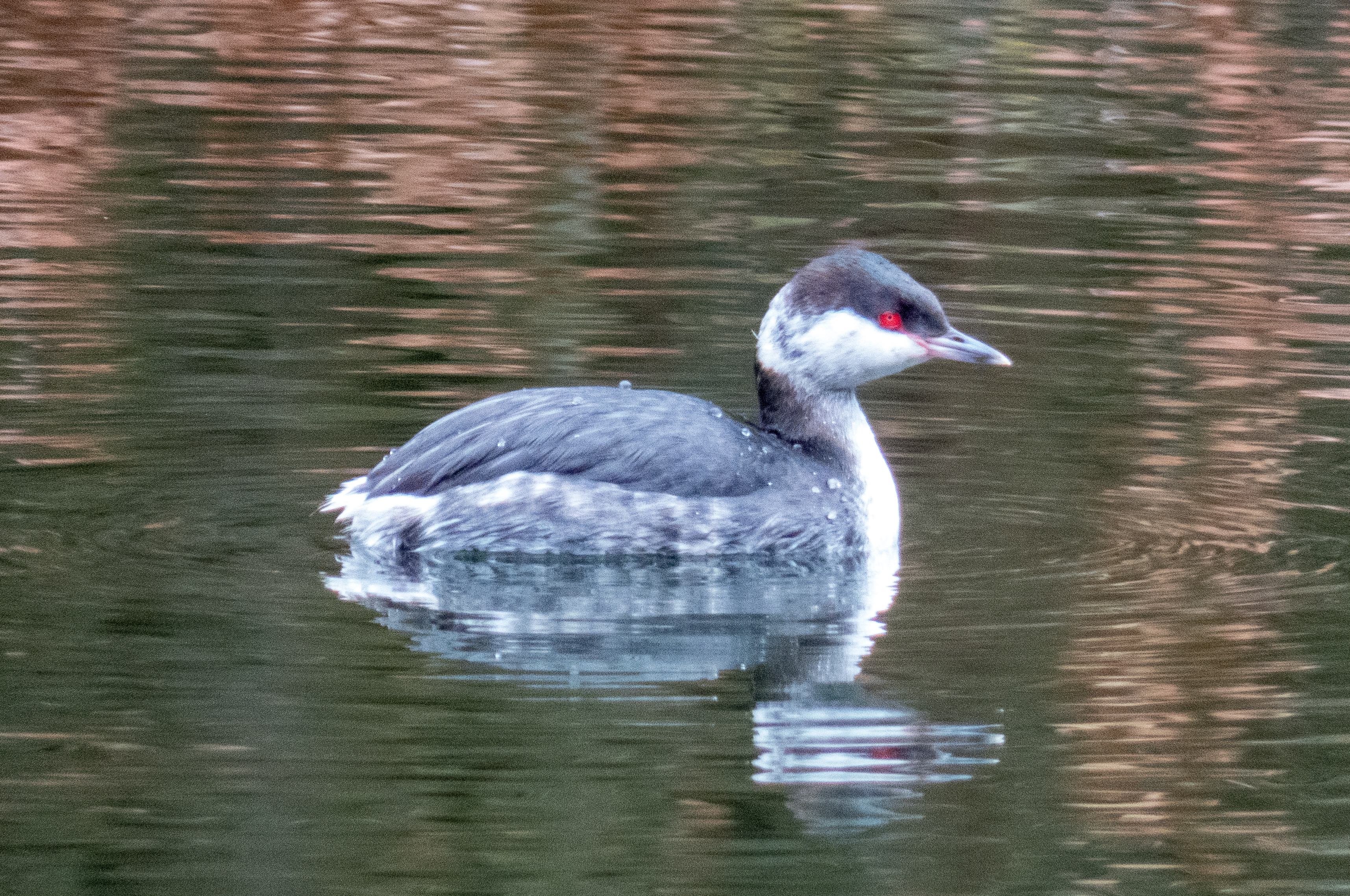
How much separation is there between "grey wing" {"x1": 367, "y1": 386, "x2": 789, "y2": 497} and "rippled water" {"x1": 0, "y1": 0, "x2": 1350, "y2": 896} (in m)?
0.29

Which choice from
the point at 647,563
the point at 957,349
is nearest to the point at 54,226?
the point at 647,563

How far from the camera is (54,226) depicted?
482 inches

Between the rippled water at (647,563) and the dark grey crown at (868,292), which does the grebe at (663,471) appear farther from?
the rippled water at (647,563)

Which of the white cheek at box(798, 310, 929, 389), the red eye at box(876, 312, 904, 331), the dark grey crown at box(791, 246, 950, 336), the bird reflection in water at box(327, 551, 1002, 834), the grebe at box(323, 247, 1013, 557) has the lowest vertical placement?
the bird reflection in water at box(327, 551, 1002, 834)

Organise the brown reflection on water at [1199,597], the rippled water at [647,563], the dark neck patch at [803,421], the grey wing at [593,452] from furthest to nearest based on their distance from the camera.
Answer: the dark neck patch at [803,421] < the grey wing at [593,452] < the brown reflection on water at [1199,597] < the rippled water at [647,563]

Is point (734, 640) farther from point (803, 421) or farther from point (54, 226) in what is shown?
point (54, 226)

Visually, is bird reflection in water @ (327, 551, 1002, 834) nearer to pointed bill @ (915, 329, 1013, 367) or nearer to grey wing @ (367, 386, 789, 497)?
grey wing @ (367, 386, 789, 497)

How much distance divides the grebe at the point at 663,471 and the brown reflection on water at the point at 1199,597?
97 cm

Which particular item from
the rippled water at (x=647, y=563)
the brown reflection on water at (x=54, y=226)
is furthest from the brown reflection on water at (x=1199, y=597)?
the brown reflection on water at (x=54, y=226)

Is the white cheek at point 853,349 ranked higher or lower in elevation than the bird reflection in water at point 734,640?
higher

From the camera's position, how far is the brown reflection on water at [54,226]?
8.89 meters

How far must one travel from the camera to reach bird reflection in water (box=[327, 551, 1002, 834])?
5.57 metres

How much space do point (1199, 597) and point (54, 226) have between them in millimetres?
7446

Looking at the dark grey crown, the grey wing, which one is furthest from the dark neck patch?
the grey wing
